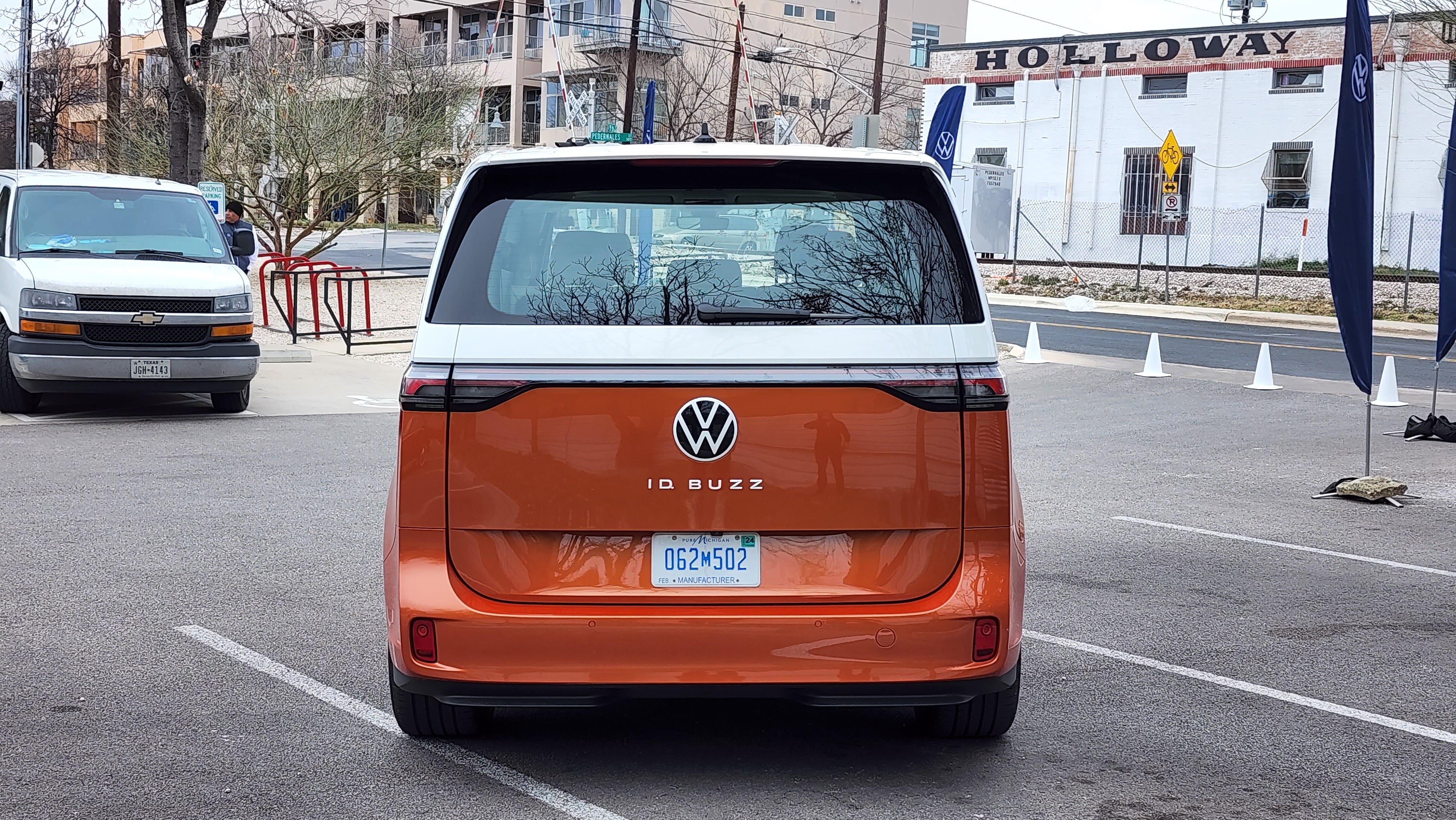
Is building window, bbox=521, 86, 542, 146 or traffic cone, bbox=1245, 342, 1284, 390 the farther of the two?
building window, bbox=521, 86, 542, 146

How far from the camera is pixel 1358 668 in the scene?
6031 mm

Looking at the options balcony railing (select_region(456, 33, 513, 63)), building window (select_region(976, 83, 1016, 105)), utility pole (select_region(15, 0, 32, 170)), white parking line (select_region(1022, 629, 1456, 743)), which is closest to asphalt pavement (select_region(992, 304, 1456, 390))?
white parking line (select_region(1022, 629, 1456, 743))

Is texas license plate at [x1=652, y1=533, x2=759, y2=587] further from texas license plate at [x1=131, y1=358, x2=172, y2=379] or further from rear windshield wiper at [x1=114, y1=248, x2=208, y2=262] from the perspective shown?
rear windshield wiper at [x1=114, y1=248, x2=208, y2=262]

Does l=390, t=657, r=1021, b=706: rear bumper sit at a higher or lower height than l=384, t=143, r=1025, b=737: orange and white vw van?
lower

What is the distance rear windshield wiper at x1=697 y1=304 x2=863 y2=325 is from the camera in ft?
13.7

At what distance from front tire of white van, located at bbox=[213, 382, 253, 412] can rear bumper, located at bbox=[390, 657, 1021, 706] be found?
10204mm

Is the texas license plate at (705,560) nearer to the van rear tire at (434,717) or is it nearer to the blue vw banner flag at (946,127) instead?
the van rear tire at (434,717)

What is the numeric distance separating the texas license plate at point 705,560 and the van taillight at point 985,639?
66cm

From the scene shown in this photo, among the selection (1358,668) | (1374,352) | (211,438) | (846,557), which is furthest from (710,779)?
(1374,352)

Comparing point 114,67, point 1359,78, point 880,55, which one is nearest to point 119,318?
point 1359,78

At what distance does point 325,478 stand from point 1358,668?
6951 mm

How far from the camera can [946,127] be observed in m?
18.5

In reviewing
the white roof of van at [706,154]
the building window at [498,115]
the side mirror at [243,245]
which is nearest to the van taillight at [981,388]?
the white roof of van at [706,154]

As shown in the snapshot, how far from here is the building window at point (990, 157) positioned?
1661 inches
